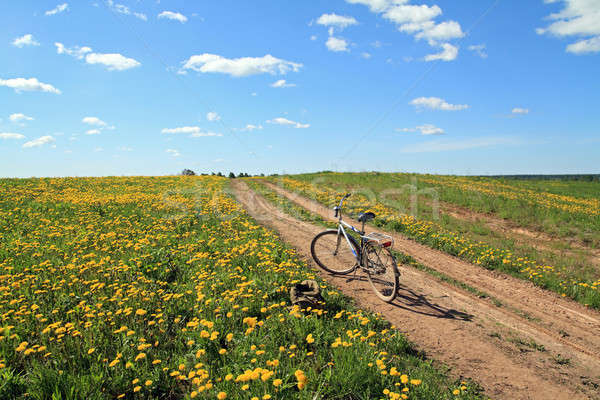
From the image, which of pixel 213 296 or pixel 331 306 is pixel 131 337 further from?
pixel 331 306

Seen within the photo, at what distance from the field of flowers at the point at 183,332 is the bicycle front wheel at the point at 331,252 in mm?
682

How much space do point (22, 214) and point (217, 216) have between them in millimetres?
8482

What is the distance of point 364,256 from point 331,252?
1851mm

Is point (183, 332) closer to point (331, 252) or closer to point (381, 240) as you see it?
point (381, 240)

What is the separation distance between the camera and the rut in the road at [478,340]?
12.8 ft

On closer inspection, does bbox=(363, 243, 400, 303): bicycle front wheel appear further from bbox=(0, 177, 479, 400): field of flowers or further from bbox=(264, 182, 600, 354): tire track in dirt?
bbox=(264, 182, 600, 354): tire track in dirt

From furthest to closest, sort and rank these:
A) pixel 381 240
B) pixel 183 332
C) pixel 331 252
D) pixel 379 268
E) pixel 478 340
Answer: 1. pixel 331 252
2. pixel 379 268
3. pixel 381 240
4. pixel 478 340
5. pixel 183 332

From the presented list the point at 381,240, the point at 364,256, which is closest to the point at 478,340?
the point at 381,240

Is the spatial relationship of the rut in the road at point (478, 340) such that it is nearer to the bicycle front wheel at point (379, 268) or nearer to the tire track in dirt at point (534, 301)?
the bicycle front wheel at point (379, 268)

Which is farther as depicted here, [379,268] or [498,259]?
[498,259]

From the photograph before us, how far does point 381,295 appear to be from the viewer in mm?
6207

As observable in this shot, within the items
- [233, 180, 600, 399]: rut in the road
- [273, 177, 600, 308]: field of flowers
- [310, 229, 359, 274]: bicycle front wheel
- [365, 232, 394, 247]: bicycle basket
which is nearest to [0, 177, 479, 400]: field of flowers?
[233, 180, 600, 399]: rut in the road

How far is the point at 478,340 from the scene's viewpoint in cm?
485

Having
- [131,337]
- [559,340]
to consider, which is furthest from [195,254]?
[559,340]
